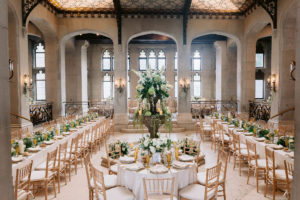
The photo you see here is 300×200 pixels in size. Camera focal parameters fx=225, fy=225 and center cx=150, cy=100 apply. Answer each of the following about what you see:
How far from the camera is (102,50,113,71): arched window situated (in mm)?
19031

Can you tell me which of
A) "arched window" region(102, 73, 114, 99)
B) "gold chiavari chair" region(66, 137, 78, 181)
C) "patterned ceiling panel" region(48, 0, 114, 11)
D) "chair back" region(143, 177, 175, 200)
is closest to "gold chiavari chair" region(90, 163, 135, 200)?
"chair back" region(143, 177, 175, 200)

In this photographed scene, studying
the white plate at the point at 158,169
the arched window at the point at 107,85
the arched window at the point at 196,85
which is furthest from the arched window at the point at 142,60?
the white plate at the point at 158,169

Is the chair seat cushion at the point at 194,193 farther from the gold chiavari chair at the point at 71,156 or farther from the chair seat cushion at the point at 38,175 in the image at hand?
the gold chiavari chair at the point at 71,156

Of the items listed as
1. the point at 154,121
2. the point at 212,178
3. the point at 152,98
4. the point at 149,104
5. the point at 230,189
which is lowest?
the point at 230,189

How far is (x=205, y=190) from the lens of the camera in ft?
12.6

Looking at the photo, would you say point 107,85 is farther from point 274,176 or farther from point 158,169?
point 274,176

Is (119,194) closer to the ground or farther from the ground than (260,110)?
closer to the ground

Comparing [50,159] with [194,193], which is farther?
[50,159]

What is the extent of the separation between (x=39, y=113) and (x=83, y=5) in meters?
6.24

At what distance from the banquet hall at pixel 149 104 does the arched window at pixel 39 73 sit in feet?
0.26

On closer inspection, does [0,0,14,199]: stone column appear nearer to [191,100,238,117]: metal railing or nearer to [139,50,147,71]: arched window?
[191,100,238,117]: metal railing

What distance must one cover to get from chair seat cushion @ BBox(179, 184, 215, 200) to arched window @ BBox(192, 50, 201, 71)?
53.0 feet

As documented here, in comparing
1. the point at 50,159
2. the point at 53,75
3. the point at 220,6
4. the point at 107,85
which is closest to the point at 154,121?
the point at 50,159

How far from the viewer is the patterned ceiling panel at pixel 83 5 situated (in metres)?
11.8
